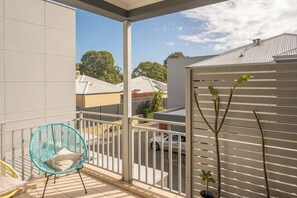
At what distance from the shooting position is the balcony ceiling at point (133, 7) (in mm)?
2444

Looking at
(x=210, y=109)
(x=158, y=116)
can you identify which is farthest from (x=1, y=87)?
(x=158, y=116)

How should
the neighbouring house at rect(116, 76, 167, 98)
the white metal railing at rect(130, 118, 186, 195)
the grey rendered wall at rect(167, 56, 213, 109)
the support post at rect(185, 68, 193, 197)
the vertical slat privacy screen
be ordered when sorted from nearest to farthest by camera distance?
the vertical slat privacy screen < the support post at rect(185, 68, 193, 197) < the white metal railing at rect(130, 118, 186, 195) < the grey rendered wall at rect(167, 56, 213, 109) < the neighbouring house at rect(116, 76, 167, 98)

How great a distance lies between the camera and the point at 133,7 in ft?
9.46

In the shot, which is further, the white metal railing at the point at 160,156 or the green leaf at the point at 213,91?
the white metal railing at the point at 160,156

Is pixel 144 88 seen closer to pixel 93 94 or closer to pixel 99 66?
pixel 93 94

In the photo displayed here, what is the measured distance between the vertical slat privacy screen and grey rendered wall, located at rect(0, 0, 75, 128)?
187 inches

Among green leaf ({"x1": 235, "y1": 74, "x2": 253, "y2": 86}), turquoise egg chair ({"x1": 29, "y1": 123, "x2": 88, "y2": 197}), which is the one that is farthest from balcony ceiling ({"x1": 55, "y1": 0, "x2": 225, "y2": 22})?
turquoise egg chair ({"x1": 29, "y1": 123, "x2": 88, "y2": 197})

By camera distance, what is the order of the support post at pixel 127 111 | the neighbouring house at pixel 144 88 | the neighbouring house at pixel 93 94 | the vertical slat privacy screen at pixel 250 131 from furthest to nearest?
the neighbouring house at pixel 144 88
the neighbouring house at pixel 93 94
the support post at pixel 127 111
the vertical slat privacy screen at pixel 250 131

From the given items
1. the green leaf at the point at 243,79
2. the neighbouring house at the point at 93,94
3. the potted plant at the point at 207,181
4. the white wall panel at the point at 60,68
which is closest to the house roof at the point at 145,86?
the neighbouring house at the point at 93,94

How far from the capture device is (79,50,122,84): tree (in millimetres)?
20395

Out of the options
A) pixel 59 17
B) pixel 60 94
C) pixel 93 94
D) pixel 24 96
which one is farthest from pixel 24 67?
pixel 93 94

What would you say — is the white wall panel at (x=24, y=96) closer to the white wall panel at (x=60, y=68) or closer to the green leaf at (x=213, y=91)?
the white wall panel at (x=60, y=68)

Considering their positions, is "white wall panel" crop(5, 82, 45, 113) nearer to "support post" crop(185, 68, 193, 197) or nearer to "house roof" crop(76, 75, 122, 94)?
"support post" crop(185, 68, 193, 197)

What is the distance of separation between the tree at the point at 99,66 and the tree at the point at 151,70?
2041 millimetres
